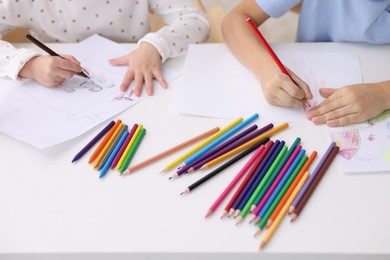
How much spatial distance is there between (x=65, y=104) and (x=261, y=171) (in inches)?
14.3

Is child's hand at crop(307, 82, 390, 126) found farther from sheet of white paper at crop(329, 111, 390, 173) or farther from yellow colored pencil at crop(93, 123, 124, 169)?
yellow colored pencil at crop(93, 123, 124, 169)

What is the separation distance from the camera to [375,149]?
66cm

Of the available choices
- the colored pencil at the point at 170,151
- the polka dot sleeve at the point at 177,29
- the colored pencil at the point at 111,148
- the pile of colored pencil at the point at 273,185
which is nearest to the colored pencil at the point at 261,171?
the pile of colored pencil at the point at 273,185

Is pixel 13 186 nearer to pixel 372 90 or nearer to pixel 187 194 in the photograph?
pixel 187 194

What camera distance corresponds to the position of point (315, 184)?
0.61 m

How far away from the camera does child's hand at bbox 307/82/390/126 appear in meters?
0.72

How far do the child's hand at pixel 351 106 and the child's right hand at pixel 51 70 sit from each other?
0.43 meters

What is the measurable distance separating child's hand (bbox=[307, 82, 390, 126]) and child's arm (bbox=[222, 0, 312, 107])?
36 millimetres

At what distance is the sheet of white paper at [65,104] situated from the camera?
707mm

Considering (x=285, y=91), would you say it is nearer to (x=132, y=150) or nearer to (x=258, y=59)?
(x=258, y=59)

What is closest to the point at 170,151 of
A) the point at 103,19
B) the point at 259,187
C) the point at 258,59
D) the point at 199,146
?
the point at 199,146

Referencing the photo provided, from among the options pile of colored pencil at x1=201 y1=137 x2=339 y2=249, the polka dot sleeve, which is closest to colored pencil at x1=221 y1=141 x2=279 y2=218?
pile of colored pencil at x1=201 y1=137 x2=339 y2=249
